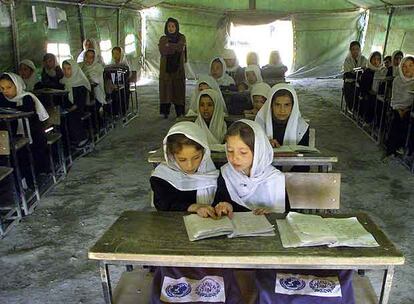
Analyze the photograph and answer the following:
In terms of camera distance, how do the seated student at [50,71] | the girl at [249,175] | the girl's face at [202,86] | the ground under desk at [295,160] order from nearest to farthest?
1. the girl at [249,175]
2. the ground under desk at [295,160]
3. the girl's face at [202,86]
4. the seated student at [50,71]

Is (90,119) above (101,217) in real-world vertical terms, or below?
above

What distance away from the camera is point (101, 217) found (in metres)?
3.52

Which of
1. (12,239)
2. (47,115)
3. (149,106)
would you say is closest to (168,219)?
(12,239)

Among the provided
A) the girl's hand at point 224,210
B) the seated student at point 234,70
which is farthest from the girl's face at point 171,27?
the girl's hand at point 224,210

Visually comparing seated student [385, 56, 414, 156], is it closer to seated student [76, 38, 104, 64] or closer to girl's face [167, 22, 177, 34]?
girl's face [167, 22, 177, 34]

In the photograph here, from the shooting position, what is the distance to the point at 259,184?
77.6 inches

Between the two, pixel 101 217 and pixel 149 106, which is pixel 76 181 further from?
pixel 149 106

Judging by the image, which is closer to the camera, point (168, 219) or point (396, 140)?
point (168, 219)

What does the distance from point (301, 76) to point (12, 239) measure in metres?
11.5

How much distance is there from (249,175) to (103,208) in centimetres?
211

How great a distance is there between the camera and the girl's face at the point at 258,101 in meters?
4.21

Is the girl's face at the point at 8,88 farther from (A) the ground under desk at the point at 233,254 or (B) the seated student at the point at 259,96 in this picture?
(A) the ground under desk at the point at 233,254

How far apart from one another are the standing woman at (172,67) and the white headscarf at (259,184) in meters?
5.51

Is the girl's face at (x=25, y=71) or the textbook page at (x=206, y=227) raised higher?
the girl's face at (x=25, y=71)
